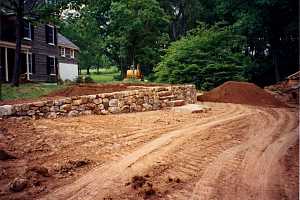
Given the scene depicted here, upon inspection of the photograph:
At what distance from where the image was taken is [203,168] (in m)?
6.38

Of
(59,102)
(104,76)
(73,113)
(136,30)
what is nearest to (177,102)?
(73,113)

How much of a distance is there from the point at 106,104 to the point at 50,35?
20.9 m

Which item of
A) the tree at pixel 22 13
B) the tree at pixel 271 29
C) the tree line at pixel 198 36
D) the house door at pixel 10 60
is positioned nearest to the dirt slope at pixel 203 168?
the tree at pixel 22 13

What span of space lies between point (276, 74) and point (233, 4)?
6814 mm

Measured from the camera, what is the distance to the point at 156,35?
124 ft

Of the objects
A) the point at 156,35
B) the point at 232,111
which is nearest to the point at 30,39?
the point at 156,35

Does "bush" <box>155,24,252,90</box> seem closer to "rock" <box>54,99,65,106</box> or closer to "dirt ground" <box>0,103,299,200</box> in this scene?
"dirt ground" <box>0,103,299,200</box>

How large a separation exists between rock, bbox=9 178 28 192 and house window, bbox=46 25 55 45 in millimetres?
26232

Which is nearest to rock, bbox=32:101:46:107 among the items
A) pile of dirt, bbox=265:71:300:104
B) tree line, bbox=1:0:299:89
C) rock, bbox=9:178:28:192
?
rock, bbox=9:178:28:192

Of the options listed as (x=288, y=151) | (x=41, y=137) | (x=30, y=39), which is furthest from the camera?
(x=30, y=39)

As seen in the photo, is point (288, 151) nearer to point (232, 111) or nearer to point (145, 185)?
point (145, 185)

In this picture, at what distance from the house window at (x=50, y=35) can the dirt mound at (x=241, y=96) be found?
54.8 feet

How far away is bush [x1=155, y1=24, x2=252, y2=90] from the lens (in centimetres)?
2255

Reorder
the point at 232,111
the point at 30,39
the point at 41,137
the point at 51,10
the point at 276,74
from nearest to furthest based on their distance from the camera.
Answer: the point at 41,137
the point at 232,111
the point at 51,10
the point at 30,39
the point at 276,74
